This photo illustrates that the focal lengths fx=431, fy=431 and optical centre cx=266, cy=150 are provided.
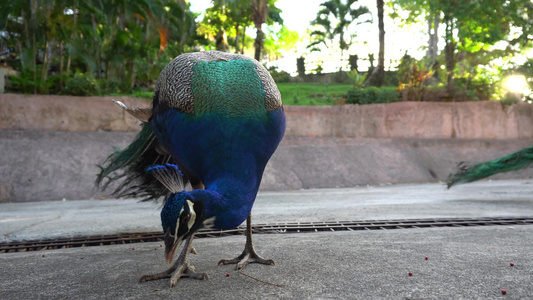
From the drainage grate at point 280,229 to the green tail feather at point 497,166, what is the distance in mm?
2950

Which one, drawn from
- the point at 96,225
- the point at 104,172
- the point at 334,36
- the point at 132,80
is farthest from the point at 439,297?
the point at 334,36

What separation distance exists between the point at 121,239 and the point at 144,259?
3.23ft

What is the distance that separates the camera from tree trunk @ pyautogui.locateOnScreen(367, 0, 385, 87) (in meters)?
24.3

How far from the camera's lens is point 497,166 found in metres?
7.79

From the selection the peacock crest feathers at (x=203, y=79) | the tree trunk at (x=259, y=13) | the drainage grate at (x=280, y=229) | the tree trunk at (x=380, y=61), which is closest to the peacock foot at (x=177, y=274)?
the peacock crest feathers at (x=203, y=79)

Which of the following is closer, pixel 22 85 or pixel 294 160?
pixel 294 160

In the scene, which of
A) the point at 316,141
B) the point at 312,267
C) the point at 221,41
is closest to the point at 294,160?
the point at 316,141

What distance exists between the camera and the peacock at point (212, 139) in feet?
7.59

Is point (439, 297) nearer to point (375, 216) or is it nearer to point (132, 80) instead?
point (375, 216)

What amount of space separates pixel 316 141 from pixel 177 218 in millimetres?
12072

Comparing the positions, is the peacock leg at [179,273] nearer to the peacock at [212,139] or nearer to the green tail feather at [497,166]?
the peacock at [212,139]

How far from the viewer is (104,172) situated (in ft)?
15.3

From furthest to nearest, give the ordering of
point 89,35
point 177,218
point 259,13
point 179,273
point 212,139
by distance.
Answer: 1. point 259,13
2. point 89,35
3. point 179,273
4. point 212,139
5. point 177,218

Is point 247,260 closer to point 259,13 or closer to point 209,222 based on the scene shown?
point 209,222
